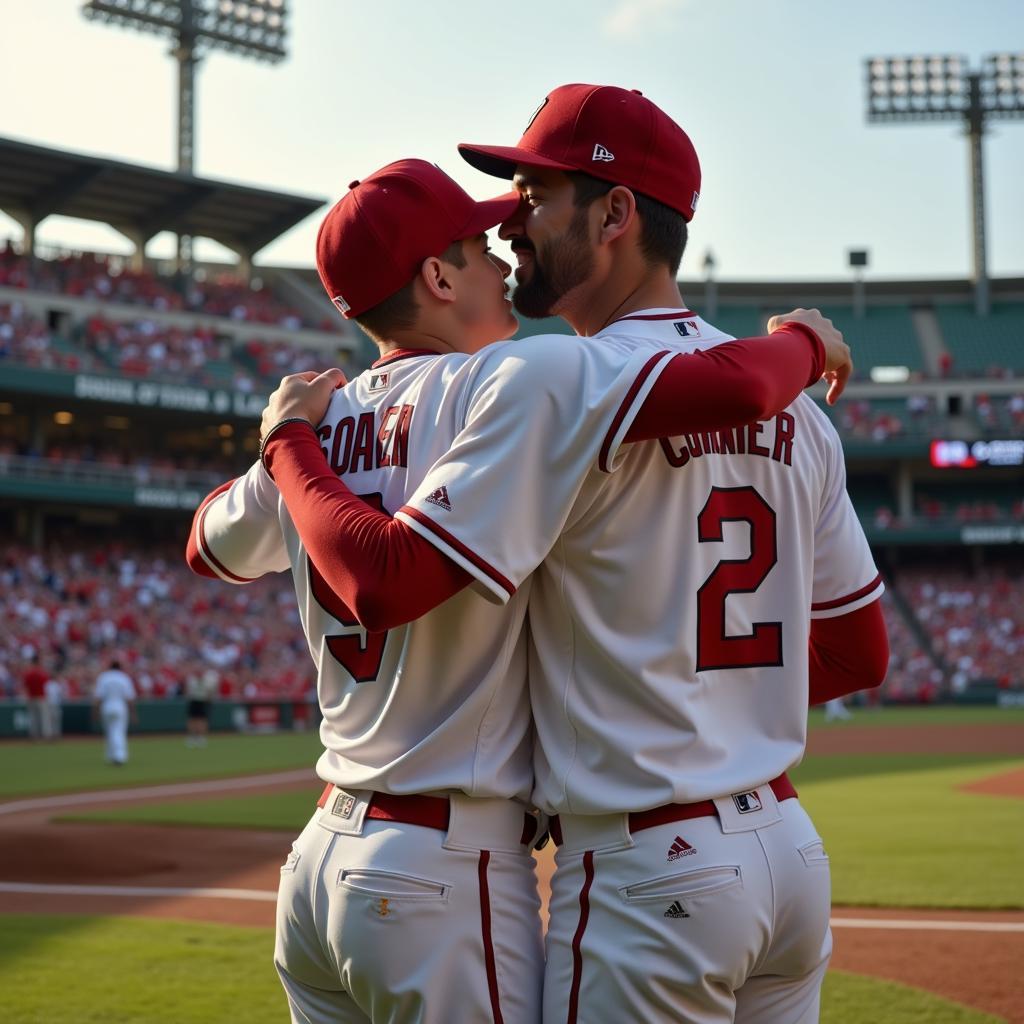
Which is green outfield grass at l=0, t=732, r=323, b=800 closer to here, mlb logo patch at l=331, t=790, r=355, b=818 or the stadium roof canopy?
mlb logo patch at l=331, t=790, r=355, b=818

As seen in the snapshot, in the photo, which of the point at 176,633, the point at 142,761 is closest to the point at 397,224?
the point at 142,761

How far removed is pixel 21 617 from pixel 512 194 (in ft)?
94.4

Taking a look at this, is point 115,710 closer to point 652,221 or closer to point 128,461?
point 652,221

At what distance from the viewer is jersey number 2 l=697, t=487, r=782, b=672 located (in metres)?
2.17

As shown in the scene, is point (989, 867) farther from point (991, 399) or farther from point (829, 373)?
point (991, 399)

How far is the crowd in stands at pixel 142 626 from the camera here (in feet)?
92.0

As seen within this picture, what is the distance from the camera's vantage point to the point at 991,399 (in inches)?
1858

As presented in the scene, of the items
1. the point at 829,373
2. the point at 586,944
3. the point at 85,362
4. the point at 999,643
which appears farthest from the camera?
the point at 999,643

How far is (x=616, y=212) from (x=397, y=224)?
0.39 metres

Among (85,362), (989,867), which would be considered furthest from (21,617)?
(989,867)

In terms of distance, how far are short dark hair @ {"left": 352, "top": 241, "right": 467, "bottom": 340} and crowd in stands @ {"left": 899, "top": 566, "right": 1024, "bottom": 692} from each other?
37.4 m

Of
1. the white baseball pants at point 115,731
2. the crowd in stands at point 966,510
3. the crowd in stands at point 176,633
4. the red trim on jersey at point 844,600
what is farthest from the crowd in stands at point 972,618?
the red trim on jersey at point 844,600

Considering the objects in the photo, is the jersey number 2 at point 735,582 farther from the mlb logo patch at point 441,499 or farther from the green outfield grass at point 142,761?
the green outfield grass at point 142,761

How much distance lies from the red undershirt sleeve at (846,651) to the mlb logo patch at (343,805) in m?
0.92
